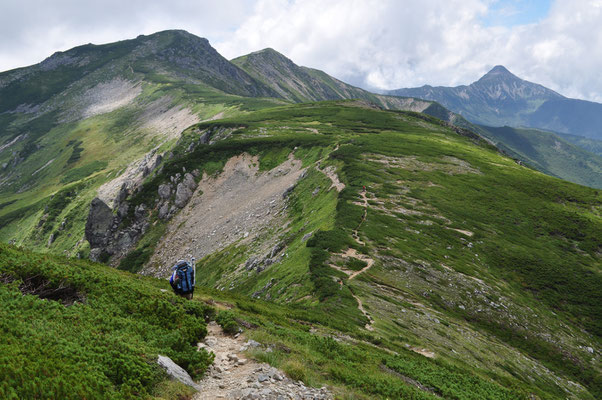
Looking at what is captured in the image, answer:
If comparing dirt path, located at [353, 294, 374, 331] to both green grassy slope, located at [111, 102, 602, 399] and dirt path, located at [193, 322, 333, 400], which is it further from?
dirt path, located at [193, 322, 333, 400]

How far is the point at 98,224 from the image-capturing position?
88.1m

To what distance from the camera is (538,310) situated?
143 ft

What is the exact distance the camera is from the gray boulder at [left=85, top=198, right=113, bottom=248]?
8656cm

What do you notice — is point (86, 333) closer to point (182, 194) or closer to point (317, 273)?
point (317, 273)

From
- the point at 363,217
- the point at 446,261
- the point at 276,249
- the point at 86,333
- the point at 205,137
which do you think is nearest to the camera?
the point at 86,333

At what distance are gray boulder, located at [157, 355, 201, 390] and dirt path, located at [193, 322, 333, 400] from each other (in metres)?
0.50

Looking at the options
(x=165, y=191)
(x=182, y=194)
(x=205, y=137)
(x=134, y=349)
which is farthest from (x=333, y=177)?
(x=134, y=349)

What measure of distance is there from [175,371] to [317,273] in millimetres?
24622

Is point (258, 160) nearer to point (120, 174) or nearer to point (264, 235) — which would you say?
point (264, 235)

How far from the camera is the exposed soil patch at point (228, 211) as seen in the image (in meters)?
68.4

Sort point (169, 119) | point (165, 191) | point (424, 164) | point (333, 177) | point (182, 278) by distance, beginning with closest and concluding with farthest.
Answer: point (182, 278) → point (333, 177) → point (165, 191) → point (424, 164) → point (169, 119)

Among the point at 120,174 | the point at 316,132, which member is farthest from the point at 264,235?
the point at 120,174

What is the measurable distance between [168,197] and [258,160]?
88.6 ft

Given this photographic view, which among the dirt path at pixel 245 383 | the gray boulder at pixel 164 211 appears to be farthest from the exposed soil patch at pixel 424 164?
the dirt path at pixel 245 383
